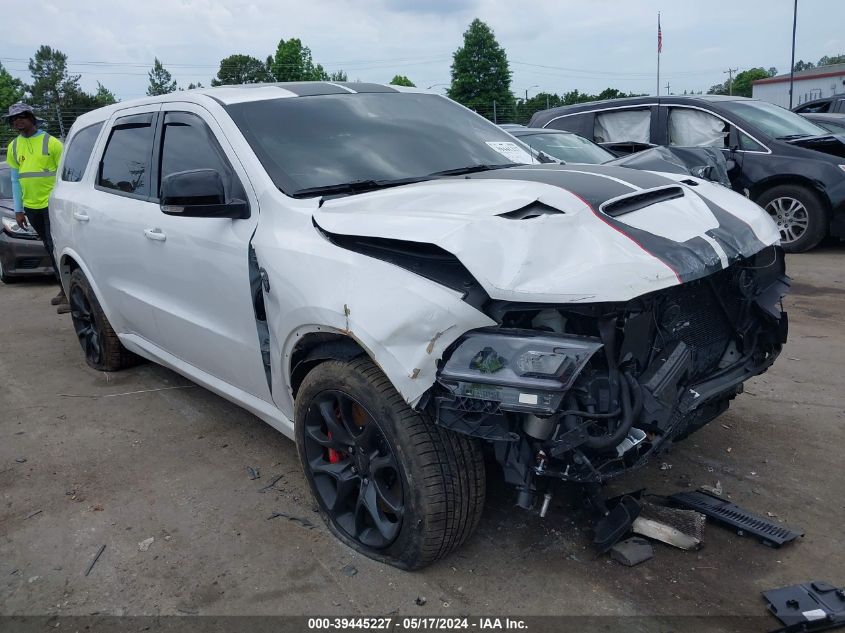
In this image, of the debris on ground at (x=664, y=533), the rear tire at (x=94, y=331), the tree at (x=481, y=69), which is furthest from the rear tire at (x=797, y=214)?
the tree at (x=481, y=69)

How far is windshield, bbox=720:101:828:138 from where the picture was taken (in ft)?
28.8

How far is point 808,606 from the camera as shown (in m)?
2.43

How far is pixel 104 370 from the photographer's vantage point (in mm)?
5414

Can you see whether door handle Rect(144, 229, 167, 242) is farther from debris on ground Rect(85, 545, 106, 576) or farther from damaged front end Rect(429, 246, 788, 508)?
damaged front end Rect(429, 246, 788, 508)

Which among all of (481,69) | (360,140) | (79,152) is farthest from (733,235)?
(481,69)

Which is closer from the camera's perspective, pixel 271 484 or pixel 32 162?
pixel 271 484

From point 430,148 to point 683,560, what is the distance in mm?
2250

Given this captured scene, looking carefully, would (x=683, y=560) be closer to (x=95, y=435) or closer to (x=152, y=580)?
(x=152, y=580)

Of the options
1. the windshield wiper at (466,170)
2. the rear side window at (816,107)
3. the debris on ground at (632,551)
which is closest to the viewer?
the debris on ground at (632,551)

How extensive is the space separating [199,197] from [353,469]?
1358 millimetres

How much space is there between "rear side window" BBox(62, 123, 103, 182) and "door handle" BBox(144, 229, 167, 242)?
1.44m

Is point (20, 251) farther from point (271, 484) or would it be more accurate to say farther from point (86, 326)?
point (271, 484)

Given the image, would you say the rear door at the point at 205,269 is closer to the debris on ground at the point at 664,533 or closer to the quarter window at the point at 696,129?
the debris on ground at the point at 664,533

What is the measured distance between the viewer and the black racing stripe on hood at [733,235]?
2756 millimetres
